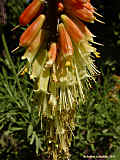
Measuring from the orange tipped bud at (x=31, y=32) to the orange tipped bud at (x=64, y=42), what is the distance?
0.33ft

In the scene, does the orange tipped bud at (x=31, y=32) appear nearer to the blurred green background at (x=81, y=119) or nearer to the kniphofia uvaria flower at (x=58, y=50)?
the kniphofia uvaria flower at (x=58, y=50)

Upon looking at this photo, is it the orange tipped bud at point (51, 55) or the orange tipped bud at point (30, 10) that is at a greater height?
the orange tipped bud at point (30, 10)

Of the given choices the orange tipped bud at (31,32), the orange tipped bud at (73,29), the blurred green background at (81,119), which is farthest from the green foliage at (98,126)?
the orange tipped bud at (31,32)

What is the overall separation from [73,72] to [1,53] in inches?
64.0

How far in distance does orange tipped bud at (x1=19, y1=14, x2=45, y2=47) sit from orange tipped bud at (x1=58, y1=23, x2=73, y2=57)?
0.33ft

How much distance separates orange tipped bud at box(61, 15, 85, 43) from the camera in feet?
3.88

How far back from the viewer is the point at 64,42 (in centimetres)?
118

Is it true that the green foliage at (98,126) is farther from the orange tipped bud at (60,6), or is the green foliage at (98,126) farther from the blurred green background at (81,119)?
the orange tipped bud at (60,6)

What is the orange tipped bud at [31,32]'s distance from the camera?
1.16 meters

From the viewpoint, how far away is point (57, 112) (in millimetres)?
1307

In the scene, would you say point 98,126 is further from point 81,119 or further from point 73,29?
point 73,29

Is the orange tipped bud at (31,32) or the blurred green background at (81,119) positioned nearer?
the orange tipped bud at (31,32)

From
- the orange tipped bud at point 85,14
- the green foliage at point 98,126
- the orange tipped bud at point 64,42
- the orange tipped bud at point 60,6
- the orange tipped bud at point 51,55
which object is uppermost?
the orange tipped bud at point 60,6

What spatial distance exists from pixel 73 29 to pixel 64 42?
0.08 m
